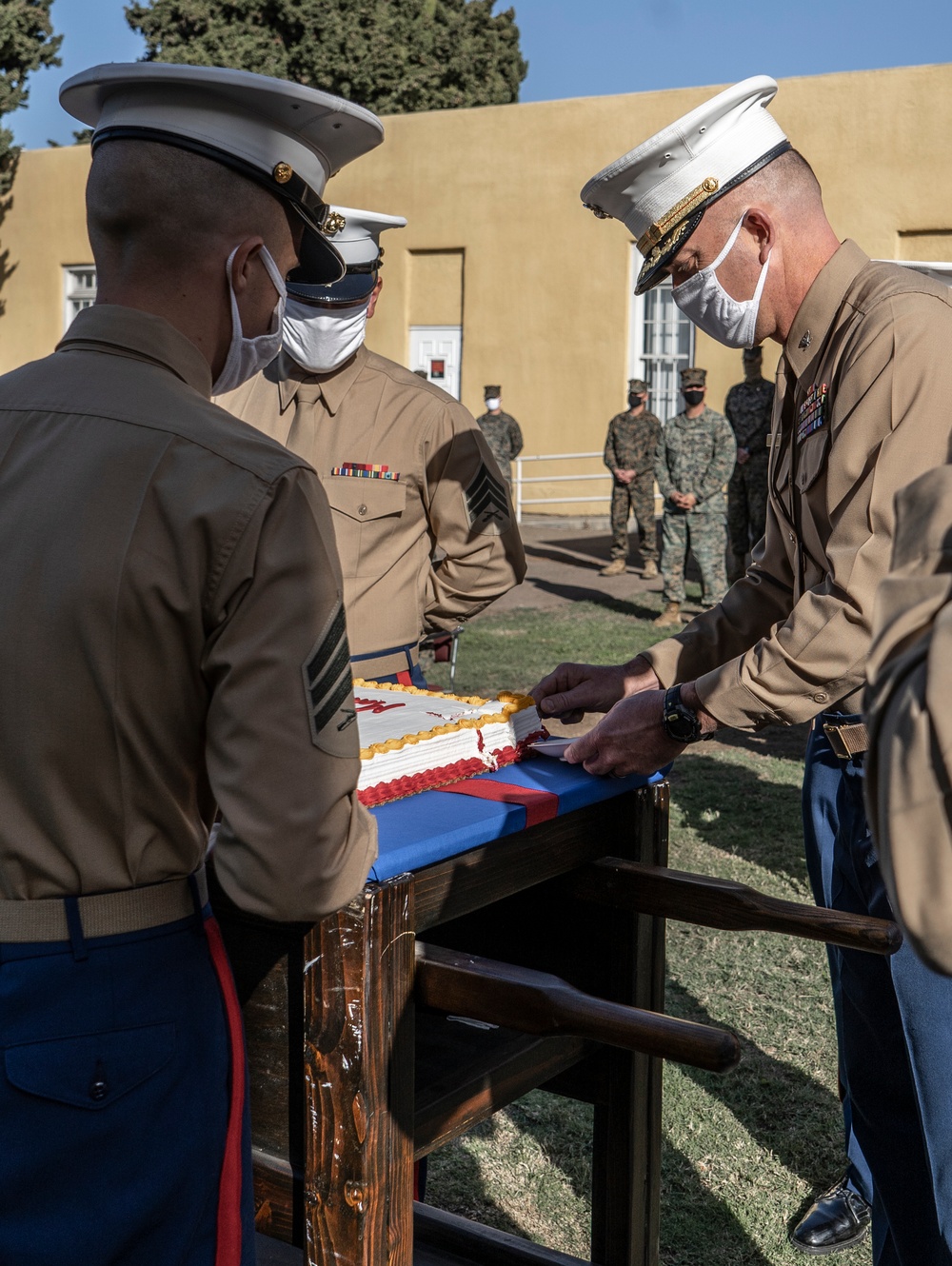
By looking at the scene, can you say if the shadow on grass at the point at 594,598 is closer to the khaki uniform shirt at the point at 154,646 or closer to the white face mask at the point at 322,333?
the white face mask at the point at 322,333

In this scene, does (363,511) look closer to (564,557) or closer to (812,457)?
(812,457)

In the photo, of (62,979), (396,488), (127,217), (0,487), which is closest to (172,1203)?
(62,979)

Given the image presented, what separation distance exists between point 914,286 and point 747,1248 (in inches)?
82.6

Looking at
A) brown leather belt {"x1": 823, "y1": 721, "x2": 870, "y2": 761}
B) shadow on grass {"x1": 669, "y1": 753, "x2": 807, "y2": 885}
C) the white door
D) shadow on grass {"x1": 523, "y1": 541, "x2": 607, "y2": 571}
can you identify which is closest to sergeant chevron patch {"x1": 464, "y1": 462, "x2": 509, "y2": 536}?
brown leather belt {"x1": 823, "y1": 721, "x2": 870, "y2": 761}

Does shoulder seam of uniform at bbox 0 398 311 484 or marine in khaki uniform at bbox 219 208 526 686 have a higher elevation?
shoulder seam of uniform at bbox 0 398 311 484

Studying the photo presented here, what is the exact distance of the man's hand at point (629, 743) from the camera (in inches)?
83.6

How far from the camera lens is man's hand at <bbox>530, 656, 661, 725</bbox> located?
2477 mm

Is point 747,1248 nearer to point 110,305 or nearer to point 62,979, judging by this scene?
point 62,979

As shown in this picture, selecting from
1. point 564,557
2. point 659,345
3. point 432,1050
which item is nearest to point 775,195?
point 432,1050

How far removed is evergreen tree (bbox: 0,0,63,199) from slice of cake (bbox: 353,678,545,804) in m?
21.4

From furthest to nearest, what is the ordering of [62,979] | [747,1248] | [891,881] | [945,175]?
[945,175] < [747,1248] < [62,979] < [891,881]

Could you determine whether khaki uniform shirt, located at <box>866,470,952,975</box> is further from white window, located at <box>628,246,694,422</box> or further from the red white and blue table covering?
white window, located at <box>628,246,694,422</box>

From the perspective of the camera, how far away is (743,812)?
19.4 feet

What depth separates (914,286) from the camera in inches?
86.7
